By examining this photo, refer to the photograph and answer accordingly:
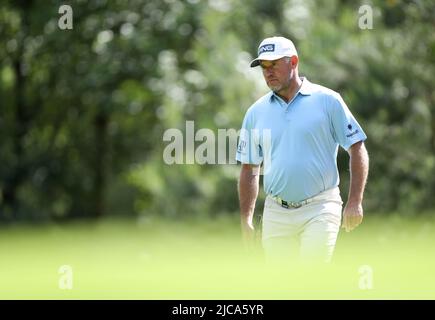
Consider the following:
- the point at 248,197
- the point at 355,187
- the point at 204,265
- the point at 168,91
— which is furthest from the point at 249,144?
the point at 168,91

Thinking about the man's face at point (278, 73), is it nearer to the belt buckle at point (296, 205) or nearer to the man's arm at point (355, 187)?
the man's arm at point (355, 187)

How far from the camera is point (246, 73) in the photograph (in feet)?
46.9

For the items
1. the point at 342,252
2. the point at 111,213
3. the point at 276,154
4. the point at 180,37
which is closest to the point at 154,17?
the point at 180,37

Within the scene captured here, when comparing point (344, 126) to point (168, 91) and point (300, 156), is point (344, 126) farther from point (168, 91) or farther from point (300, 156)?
point (168, 91)

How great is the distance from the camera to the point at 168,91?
73.8 feet

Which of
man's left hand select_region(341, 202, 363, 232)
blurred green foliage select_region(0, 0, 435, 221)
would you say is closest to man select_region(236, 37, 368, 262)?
man's left hand select_region(341, 202, 363, 232)

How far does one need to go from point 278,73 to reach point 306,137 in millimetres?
449

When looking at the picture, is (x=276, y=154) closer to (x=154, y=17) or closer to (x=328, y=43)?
(x=328, y=43)

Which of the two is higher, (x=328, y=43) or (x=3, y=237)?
(x=328, y=43)

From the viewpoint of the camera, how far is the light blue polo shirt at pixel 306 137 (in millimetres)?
5918

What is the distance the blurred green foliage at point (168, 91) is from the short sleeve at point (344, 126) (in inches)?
270

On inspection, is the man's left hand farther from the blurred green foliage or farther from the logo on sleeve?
the blurred green foliage

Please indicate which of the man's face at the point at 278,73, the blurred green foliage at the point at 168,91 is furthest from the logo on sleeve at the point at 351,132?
the blurred green foliage at the point at 168,91

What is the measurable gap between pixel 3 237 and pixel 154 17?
7443 millimetres
